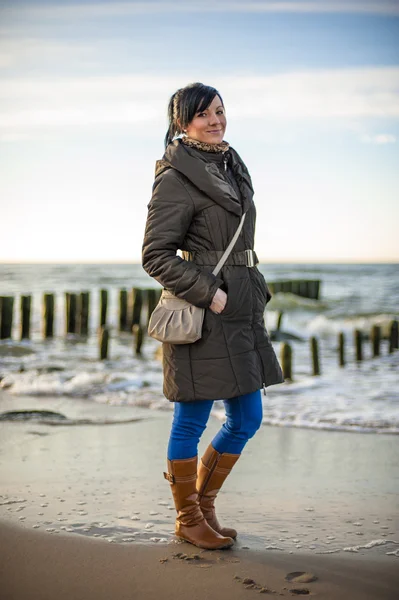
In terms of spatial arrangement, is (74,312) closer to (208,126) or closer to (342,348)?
(342,348)

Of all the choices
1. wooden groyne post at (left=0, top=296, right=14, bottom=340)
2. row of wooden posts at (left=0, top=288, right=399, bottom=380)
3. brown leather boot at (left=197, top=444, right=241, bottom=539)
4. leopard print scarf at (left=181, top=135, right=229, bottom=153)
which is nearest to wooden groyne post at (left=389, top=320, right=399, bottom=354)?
row of wooden posts at (left=0, top=288, right=399, bottom=380)

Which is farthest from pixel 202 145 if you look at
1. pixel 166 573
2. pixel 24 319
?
pixel 24 319

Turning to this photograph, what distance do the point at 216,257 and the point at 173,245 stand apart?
0.19 m

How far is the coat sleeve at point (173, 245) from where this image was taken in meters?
2.94

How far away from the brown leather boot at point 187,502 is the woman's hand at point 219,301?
2.14 ft

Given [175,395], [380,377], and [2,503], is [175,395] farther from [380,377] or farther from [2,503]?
[380,377]

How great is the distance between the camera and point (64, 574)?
2.76 metres

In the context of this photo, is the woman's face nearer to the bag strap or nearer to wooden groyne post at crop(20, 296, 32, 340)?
the bag strap

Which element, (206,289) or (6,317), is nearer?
(206,289)

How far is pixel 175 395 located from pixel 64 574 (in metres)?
0.79

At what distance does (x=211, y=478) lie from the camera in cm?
323

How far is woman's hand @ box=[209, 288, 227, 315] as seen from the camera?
2.95m

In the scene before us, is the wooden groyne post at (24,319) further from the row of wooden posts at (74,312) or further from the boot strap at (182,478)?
the boot strap at (182,478)

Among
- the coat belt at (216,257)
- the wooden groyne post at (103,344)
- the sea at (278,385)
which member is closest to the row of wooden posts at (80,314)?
the sea at (278,385)
